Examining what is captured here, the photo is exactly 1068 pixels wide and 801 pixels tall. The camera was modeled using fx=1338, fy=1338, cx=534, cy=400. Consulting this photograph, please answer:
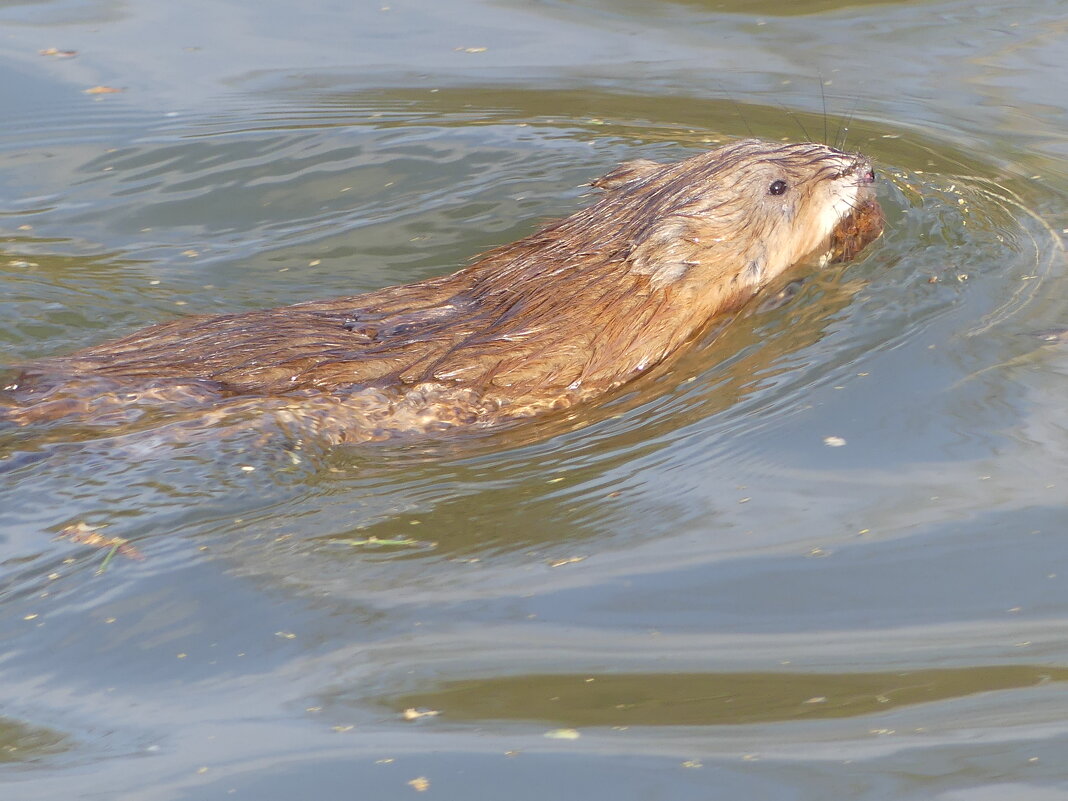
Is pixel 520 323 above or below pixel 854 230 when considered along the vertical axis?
below

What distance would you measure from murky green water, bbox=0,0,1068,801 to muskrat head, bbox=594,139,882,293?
0.21 meters

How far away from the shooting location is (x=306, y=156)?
7.02m

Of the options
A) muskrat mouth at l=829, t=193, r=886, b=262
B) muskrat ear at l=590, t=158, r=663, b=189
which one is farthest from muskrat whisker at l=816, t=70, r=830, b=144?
muskrat ear at l=590, t=158, r=663, b=189

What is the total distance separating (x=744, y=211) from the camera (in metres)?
5.32

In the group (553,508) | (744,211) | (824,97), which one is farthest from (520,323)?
(824,97)

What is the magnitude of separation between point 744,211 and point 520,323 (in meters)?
1.06

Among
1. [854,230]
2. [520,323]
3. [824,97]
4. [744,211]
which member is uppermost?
[824,97]

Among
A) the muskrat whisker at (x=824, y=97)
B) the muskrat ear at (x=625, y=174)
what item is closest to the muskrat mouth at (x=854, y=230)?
the muskrat ear at (x=625, y=174)

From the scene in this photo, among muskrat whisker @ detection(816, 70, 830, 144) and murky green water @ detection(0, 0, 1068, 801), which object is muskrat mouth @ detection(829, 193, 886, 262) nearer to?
murky green water @ detection(0, 0, 1068, 801)

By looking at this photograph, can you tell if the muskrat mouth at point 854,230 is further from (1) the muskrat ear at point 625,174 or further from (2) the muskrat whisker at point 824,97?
(2) the muskrat whisker at point 824,97

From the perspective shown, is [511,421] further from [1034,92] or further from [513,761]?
[1034,92]

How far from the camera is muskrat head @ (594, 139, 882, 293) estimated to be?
5.18 m

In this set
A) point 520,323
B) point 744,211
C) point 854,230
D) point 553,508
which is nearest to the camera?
point 553,508

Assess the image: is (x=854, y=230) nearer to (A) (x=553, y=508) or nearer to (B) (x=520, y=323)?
(B) (x=520, y=323)
